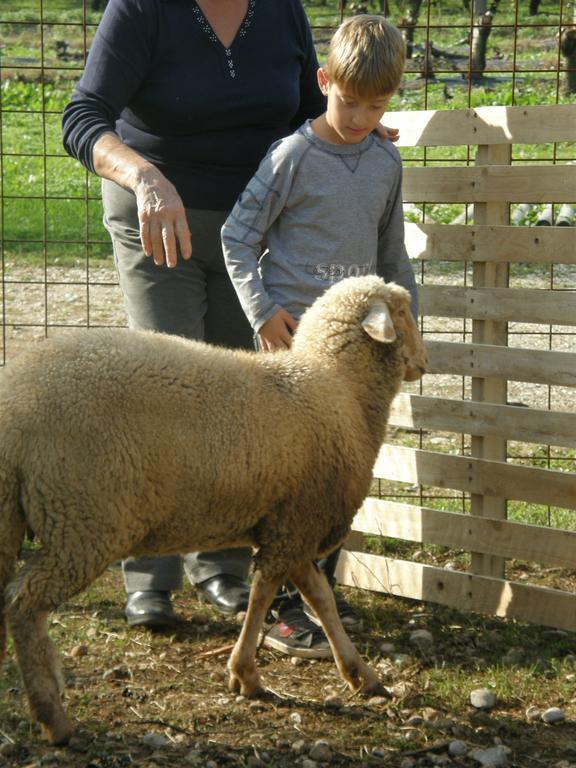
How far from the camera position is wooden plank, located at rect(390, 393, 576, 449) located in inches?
171

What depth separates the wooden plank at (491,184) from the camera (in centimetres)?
423

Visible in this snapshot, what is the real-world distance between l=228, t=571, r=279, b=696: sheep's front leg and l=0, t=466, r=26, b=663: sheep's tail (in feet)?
2.61

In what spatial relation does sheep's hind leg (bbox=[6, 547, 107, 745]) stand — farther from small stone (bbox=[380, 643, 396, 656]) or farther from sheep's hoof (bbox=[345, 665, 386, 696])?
small stone (bbox=[380, 643, 396, 656])

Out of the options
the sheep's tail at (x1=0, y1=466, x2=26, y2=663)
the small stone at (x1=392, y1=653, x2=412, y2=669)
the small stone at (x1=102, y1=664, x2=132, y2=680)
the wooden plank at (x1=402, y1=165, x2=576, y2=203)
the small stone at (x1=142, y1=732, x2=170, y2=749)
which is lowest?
the small stone at (x1=392, y1=653, x2=412, y2=669)

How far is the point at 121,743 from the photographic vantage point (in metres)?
3.37

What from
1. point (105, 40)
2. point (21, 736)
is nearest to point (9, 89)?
point (105, 40)

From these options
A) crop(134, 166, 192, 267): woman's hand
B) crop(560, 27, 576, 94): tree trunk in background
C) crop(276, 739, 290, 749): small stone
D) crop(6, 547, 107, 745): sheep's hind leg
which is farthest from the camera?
crop(560, 27, 576, 94): tree trunk in background

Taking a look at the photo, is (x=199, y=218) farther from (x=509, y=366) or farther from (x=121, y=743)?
(x=121, y=743)

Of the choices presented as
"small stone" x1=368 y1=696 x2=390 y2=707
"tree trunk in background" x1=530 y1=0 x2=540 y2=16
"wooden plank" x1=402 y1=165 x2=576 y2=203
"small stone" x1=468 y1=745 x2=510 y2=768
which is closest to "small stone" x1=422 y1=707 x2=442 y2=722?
"small stone" x1=368 y1=696 x2=390 y2=707

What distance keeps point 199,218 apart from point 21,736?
189 cm

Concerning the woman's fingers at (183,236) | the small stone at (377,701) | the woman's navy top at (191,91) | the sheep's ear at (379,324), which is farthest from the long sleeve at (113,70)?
the small stone at (377,701)

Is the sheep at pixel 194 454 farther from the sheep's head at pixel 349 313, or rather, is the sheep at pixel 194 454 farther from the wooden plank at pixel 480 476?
the wooden plank at pixel 480 476

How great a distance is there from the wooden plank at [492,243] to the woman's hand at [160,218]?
4.46ft

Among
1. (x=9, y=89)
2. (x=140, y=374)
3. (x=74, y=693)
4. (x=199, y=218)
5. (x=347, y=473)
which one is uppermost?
(x=9, y=89)
